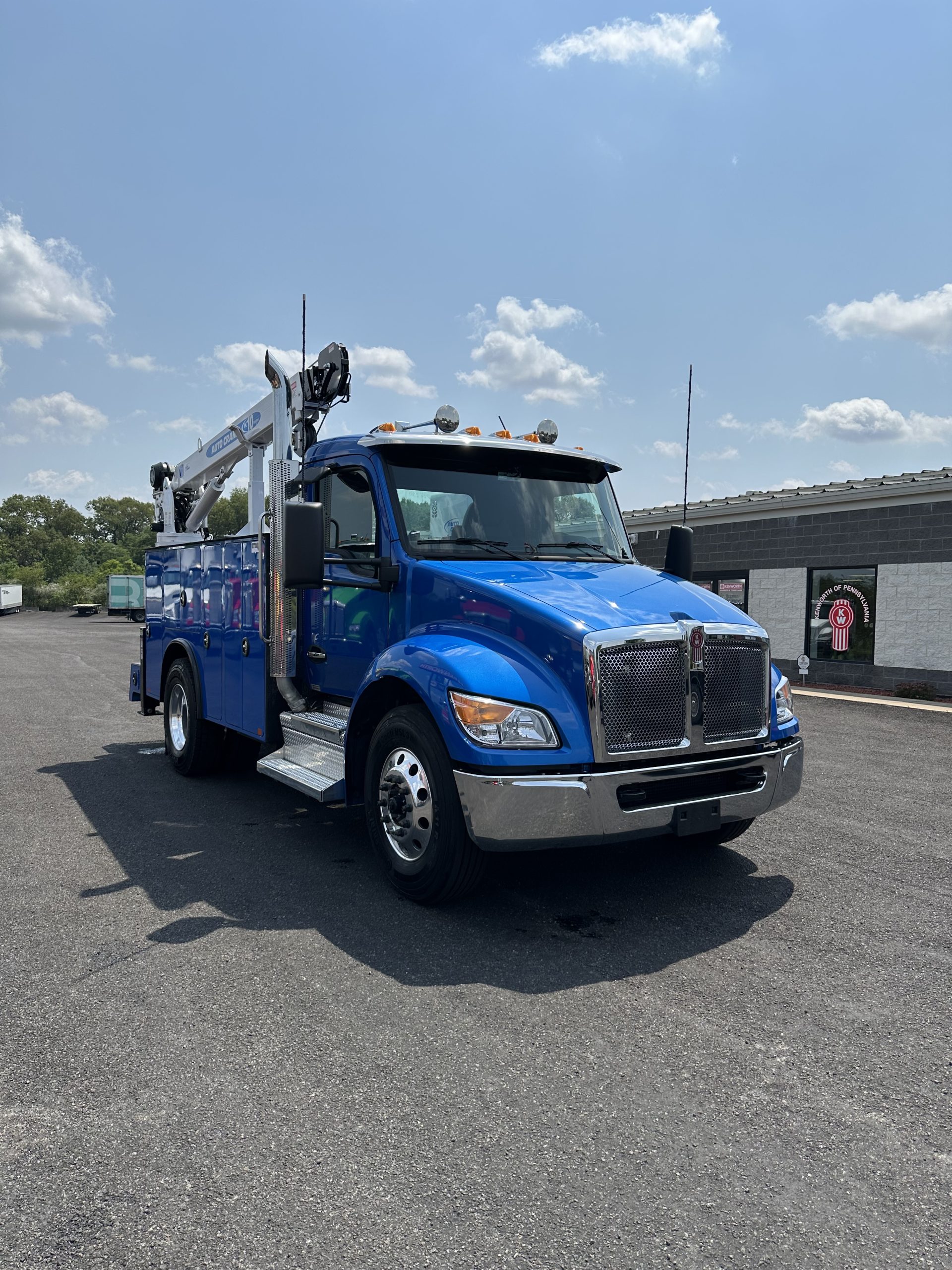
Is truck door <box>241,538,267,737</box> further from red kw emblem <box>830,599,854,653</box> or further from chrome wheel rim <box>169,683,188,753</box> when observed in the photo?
red kw emblem <box>830,599,854,653</box>

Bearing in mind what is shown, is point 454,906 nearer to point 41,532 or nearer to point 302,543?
point 302,543

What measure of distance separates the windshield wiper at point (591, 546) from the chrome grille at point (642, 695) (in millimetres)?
1339

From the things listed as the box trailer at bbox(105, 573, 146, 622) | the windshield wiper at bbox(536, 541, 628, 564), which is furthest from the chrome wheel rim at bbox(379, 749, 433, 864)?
the box trailer at bbox(105, 573, 146, 622)

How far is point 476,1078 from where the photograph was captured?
3043mm

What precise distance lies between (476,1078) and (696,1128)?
0.73 metres

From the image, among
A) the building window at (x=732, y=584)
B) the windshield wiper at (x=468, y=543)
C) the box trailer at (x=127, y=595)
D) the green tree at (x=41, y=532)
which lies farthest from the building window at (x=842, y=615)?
the green tree at (x=41, y=532)

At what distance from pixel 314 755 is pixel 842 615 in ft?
43.3

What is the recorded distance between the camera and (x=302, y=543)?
5199 millimetres

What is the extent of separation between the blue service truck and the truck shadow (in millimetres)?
314

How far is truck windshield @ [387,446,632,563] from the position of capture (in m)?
5.40

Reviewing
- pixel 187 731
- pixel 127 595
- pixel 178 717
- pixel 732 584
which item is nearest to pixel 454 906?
pixel 187 731

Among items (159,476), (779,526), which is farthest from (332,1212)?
(779,526)

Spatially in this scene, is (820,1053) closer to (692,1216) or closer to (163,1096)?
(692,1216)

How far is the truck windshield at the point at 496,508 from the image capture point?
5398 millimetres
